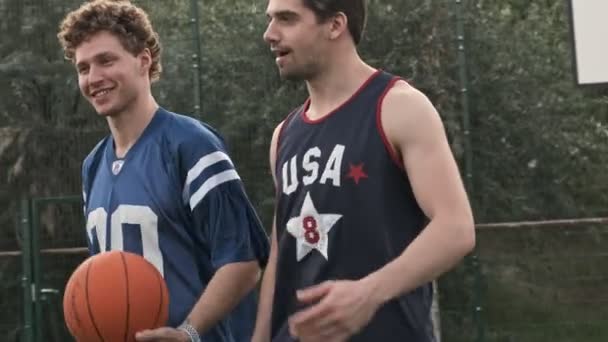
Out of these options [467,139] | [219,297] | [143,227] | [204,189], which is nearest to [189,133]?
[204,189]

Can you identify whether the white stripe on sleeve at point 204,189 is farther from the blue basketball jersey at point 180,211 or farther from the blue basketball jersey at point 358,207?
the blue basketball jersey at point 358,207

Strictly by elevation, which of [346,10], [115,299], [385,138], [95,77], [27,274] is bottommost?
[27,274]

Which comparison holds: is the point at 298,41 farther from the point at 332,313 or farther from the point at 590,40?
the point at 590,40

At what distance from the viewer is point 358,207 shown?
348 cm

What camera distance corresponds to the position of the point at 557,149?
8.95 metres

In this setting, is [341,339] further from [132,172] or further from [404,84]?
[132,172]

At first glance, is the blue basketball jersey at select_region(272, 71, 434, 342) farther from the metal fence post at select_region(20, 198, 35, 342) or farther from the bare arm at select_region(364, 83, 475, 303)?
the metal fence post at select_region(20, 198, 35, 342)

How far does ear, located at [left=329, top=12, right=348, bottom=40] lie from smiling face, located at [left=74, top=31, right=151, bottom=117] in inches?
31.9

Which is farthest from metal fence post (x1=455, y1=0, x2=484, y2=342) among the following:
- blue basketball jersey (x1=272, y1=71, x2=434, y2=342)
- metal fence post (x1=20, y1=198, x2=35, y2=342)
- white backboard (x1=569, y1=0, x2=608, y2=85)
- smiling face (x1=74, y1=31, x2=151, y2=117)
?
blue basketball jersey (x1=272, y1=71, x2=434, y2=342)

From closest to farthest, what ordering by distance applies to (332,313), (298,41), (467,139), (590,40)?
(332,313) < (298,41) < (467,139) < (590,40)

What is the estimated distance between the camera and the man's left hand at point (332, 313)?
2.88 m

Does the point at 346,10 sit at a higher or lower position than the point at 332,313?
higher

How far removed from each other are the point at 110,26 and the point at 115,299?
0.85 meters

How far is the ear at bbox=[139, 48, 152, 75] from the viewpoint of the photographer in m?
4.26
